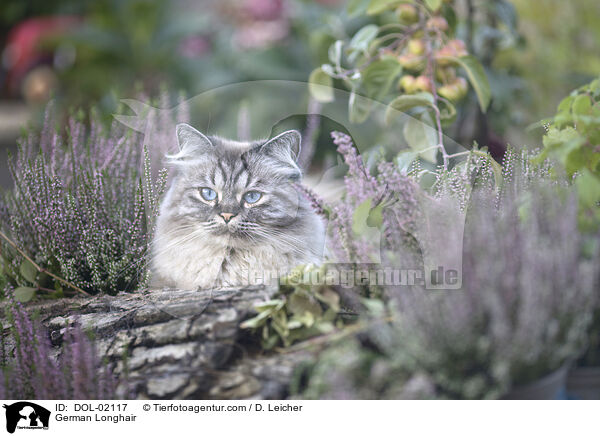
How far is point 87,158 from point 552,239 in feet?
2.81

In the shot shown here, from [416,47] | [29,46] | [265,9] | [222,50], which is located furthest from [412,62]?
[29,46]

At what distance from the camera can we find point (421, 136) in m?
1.01

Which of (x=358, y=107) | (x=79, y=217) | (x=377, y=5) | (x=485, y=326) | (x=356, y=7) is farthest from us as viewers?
(x=356, y=7)

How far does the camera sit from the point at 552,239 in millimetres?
712

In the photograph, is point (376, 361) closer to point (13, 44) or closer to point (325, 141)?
point (325, 141)

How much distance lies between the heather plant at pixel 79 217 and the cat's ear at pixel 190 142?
7 centimetres

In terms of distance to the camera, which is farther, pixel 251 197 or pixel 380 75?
pixel 380 75

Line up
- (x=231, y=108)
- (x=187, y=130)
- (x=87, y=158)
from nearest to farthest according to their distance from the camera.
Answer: (x=187, y=130) < (x=87, y=158) < (x=231, y=108)

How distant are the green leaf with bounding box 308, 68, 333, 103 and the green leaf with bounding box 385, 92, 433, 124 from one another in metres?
0.14

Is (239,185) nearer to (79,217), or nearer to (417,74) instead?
(79,217)

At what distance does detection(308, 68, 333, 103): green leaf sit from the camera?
1.10 m

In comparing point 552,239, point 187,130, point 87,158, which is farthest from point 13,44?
point 552,239
